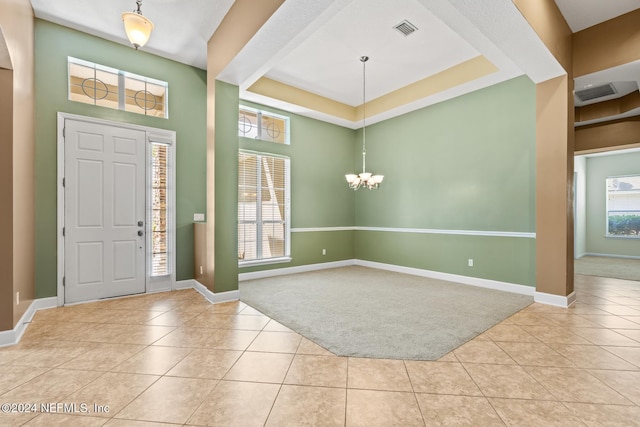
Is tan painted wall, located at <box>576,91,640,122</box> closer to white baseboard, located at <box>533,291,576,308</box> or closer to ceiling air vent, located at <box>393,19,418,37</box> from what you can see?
white baseboard, located at <box>533,291,576,308</box>

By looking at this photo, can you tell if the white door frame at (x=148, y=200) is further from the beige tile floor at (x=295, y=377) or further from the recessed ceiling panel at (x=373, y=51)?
the recessed ceiling panel at (x=373, y=51)

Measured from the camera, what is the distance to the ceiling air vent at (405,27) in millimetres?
3650

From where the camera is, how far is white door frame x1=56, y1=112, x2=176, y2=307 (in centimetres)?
367

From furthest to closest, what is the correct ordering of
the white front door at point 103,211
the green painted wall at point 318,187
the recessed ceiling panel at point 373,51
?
the green painted wall at point 318,187
the white front door at point 103,211
the recessed ceiling panel at point 373,51

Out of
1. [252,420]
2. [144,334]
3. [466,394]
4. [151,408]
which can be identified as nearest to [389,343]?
[466,394]

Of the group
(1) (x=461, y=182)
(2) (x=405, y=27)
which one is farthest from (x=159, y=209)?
(1) (x=461, y=182)

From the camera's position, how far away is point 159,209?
4453mm

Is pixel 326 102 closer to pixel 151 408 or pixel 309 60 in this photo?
pixel 309 60

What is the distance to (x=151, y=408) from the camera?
1.77 meters

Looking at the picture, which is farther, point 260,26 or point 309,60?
point 309,60

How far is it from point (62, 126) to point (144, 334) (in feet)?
9.52

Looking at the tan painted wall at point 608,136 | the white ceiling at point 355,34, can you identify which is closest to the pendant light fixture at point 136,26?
the white ceiling at point 355,34

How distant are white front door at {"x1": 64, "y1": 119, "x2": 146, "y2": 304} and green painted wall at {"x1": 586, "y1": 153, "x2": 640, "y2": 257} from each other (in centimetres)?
1148

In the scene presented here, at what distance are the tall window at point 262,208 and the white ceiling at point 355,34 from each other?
132 cm
